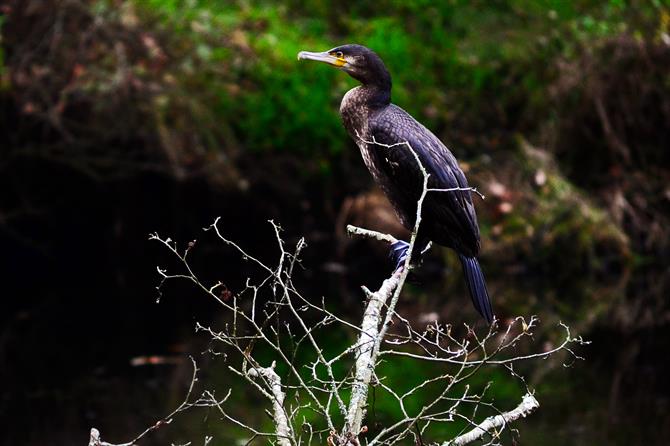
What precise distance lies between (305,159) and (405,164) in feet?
23.8

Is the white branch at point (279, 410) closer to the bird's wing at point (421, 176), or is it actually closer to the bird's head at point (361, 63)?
the bird's wing at point (421, 176)

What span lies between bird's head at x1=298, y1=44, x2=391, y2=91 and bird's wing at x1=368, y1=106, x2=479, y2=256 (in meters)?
0.17

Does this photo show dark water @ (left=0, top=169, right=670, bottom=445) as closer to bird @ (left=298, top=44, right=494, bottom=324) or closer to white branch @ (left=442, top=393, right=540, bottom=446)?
bird @ (left=298, top=44, right=494, bottom=324)

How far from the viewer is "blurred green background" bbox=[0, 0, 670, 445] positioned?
10117mm

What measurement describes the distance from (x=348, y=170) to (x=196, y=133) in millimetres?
1848

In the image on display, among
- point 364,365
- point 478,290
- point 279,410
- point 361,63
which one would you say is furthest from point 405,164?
point 279,410

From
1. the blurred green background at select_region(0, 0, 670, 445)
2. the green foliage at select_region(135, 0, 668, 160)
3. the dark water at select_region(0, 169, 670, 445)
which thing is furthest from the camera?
the green foliage at select_region(135, 0, 668, 160)

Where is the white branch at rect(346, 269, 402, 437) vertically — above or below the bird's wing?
above

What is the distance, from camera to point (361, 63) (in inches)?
193

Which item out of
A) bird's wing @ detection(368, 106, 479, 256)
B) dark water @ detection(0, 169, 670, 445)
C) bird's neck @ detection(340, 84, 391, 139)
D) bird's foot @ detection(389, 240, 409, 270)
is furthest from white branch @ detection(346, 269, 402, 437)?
dark water @ detection(0, 169, 670, 445)

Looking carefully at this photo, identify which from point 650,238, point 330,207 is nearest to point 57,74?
point 330,207

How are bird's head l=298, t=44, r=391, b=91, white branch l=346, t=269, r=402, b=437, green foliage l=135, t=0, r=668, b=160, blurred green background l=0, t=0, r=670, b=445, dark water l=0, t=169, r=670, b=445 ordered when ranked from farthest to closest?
green foliage l=135, t=0, r=668, b=160, blurred green background l=0, t=0, r=670, b=445, dark water l=0, t=169, r=670, b=445, bird's head l=298, t=44, r=391, b=91, white branch l=346, t=269, r=402, b=437

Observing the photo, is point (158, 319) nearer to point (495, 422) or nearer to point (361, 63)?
point (361, 63)

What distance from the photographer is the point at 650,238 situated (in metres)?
11.8
